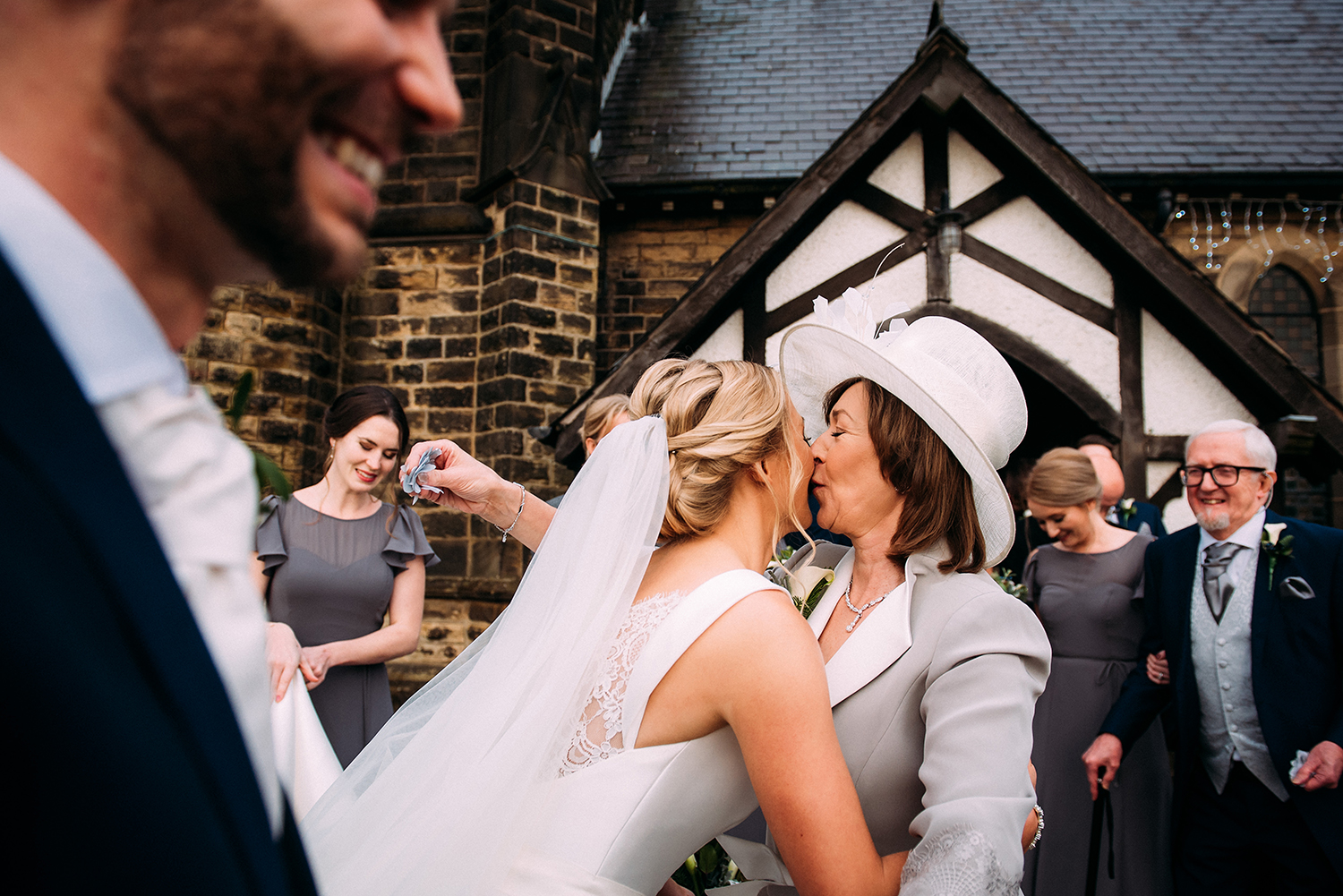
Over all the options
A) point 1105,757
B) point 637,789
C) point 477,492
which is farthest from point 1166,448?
point 637,789

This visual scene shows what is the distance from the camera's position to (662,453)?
5.45 ft

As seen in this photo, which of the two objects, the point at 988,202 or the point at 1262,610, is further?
the point at 988,202

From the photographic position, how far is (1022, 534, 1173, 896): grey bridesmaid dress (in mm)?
3592

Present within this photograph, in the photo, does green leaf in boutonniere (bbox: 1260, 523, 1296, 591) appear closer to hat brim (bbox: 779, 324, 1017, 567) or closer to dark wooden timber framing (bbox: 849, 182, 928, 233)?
hat brim (bbox: 779, 324, 1017, 567)

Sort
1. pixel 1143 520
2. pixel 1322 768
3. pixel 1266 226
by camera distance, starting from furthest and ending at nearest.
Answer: pixel 1266 226
pixel 1143 520
pixel 1322 768

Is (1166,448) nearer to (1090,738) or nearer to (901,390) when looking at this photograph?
(1090,738)

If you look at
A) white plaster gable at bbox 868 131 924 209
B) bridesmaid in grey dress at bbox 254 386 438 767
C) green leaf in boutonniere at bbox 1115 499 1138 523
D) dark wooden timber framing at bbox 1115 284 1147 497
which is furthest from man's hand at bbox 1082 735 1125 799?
white plaster gable at bbox 868 131 924 209

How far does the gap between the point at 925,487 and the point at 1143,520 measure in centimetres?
359

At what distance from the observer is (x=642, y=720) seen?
143 centimetres

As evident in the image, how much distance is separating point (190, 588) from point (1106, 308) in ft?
20.2

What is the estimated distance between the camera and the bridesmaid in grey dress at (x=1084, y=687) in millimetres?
3605

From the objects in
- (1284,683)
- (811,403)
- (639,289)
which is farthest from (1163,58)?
(811,403)

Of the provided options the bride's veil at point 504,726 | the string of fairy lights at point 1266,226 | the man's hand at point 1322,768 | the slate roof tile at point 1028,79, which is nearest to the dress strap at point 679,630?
the bride's veil at point 504,726

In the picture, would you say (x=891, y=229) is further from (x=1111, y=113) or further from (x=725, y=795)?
(x=725, y=795)
